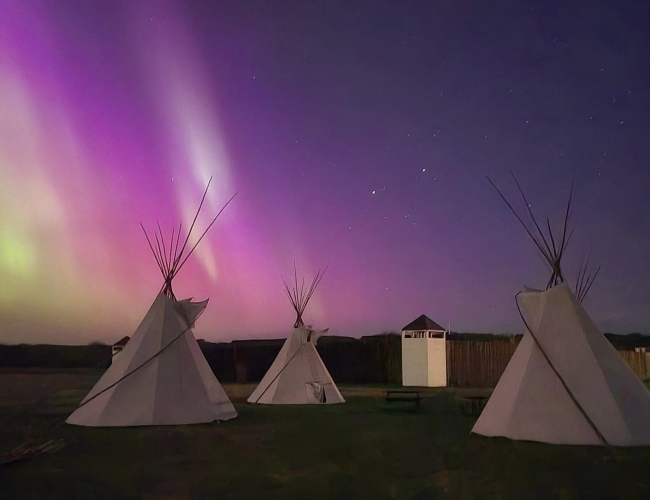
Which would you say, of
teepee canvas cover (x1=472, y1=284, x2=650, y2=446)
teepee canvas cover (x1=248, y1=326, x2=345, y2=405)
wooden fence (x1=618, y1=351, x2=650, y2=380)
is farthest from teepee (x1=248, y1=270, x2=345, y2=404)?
wooden fence (x1=618, y1=351, x2=650, y2=380)

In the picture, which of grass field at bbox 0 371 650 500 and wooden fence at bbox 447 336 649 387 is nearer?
grass field at bbox 0 371 650 500

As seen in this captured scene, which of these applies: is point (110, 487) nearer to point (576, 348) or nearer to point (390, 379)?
point (576, 348)

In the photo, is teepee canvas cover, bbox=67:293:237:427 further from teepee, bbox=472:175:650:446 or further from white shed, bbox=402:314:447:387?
white shed, bbox=402:314:447:387

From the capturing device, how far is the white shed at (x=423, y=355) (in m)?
19.5

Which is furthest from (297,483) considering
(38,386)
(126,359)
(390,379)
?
(390,379)

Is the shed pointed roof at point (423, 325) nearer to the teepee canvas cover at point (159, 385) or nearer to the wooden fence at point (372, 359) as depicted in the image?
the wooden fence at point (372, 359)

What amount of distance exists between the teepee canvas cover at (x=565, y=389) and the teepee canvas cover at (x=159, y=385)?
373 cm

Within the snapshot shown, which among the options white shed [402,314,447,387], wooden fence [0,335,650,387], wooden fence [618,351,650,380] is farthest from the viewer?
white shed [402,314,447,387]

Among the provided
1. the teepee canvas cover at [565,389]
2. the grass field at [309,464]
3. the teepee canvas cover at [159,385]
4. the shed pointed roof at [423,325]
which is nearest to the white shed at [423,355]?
the shed pointed roof at [423,325]

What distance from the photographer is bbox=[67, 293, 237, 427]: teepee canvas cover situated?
336 inches

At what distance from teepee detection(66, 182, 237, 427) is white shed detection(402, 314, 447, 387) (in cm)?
1074

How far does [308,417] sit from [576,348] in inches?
167

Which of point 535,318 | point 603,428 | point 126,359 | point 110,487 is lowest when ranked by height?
point 110,487

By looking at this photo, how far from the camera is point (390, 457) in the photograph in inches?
247
